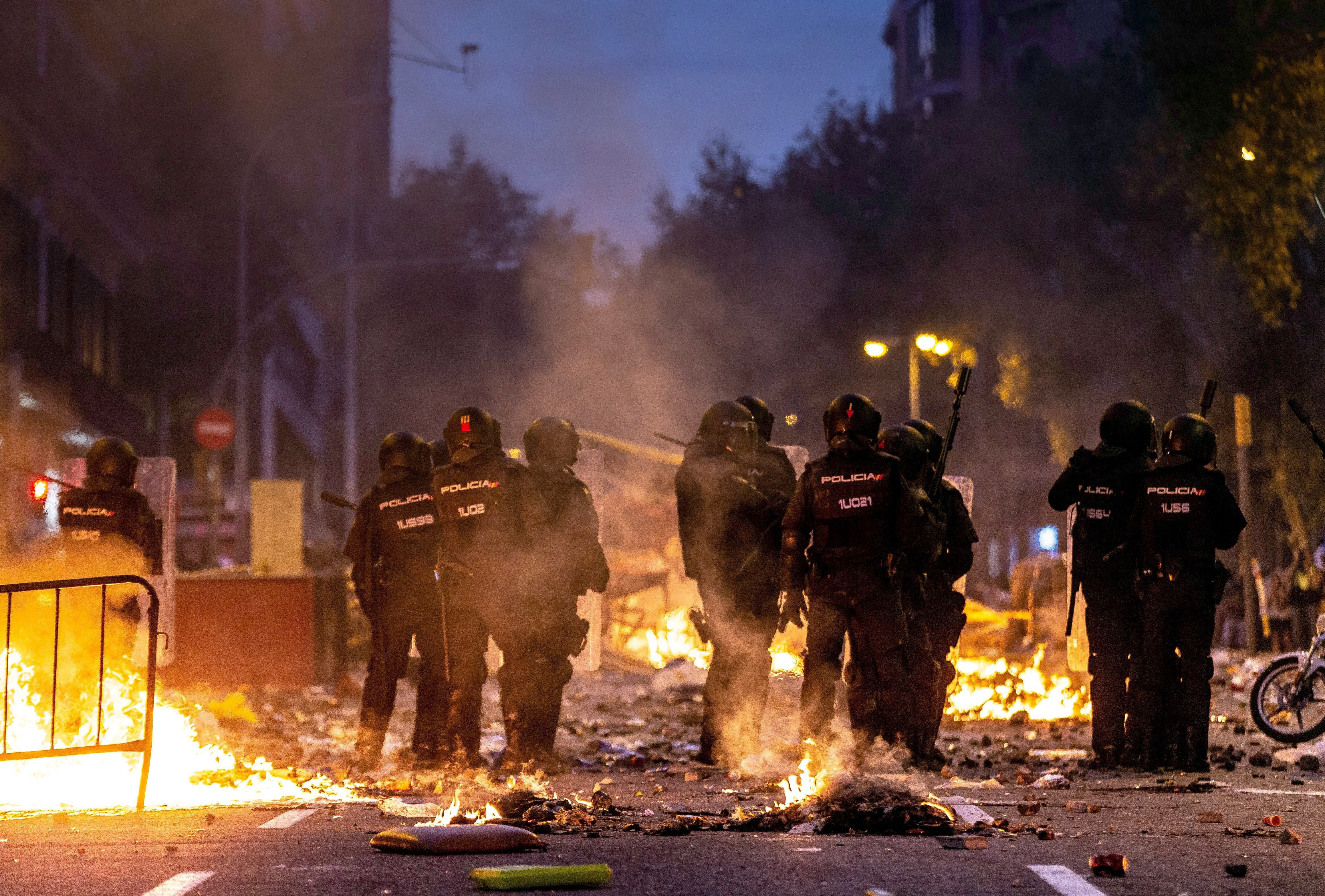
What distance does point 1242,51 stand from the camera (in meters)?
17.4

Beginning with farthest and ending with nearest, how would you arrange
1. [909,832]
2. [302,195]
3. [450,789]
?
1. [302,195]
2. [450,789]
3. [909,832]

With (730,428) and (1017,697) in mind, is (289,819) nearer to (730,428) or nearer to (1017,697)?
(730,428)

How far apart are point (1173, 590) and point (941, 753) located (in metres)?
1.55

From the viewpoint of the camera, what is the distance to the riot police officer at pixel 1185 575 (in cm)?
880

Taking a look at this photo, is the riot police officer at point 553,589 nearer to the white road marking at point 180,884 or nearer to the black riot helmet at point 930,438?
the black riot helmet at point 930,438

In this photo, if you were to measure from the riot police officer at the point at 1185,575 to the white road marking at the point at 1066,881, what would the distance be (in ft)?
11.8

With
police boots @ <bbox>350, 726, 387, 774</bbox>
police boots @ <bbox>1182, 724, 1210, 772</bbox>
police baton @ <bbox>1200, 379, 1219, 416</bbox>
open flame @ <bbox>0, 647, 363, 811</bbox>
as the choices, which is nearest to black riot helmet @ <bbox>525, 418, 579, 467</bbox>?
police boots @ <bbox>350, 726, 387, 774</bbox>

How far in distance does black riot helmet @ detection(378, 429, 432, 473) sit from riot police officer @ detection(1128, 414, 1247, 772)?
13.5 ft

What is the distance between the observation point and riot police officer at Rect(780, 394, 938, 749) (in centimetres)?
812

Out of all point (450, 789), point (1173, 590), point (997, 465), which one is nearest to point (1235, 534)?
point (1173, 590)

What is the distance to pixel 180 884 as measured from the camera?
5.21 metres

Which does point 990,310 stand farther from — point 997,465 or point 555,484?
point 555,484

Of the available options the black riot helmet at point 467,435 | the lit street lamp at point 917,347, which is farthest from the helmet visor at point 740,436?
the lit street lamp at point 917,347

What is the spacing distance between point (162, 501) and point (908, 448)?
5.80 m
